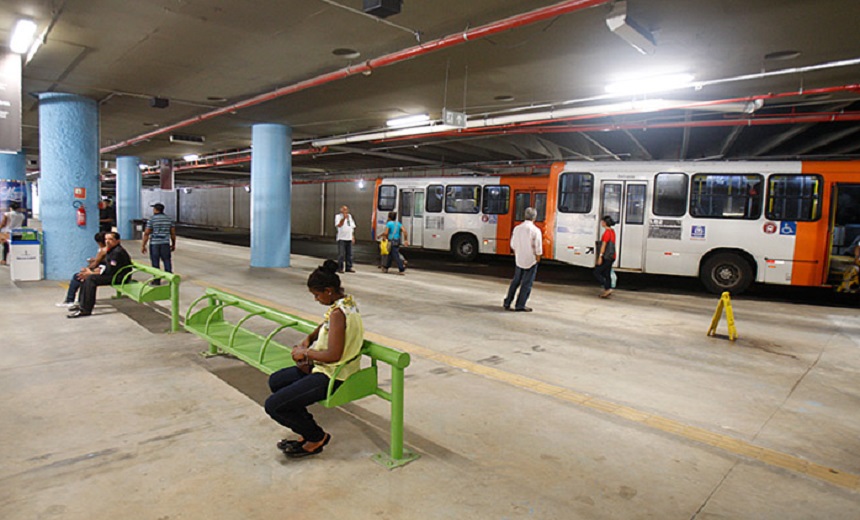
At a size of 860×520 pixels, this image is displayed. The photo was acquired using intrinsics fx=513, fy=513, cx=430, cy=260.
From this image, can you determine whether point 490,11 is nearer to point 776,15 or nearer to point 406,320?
point 776,15

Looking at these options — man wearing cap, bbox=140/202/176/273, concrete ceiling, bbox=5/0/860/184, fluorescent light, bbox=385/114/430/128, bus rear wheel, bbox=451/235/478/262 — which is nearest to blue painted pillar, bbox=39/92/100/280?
concrete ceiling, bbox=5/0/860/184

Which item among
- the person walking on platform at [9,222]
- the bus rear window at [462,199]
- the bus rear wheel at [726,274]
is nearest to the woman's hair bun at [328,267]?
the bus rear wheel at [726,274]

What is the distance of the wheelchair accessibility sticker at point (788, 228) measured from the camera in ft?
37.0

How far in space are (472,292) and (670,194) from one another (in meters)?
5.47

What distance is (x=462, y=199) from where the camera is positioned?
18.9 meters

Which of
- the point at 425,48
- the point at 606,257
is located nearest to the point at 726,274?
the point at 606,257

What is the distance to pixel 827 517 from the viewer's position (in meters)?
3.14

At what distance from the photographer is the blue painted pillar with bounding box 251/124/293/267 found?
1470 centimetres

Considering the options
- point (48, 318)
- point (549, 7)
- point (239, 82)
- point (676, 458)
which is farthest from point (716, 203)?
point (48, 318)

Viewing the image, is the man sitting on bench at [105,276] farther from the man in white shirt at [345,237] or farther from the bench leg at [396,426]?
the bench leg at [396,426]

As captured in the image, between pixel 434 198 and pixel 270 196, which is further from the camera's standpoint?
pixel 434 198

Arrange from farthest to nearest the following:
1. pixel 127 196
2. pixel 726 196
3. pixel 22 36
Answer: pixel 127 196 → pixel 726 196 → pixel 22 36

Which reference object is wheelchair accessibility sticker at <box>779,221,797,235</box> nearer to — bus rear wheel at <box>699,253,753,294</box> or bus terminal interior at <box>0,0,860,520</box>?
bus terminal interior at <box>0,0,860,520</box>

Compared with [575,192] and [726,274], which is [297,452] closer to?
[575,192]
